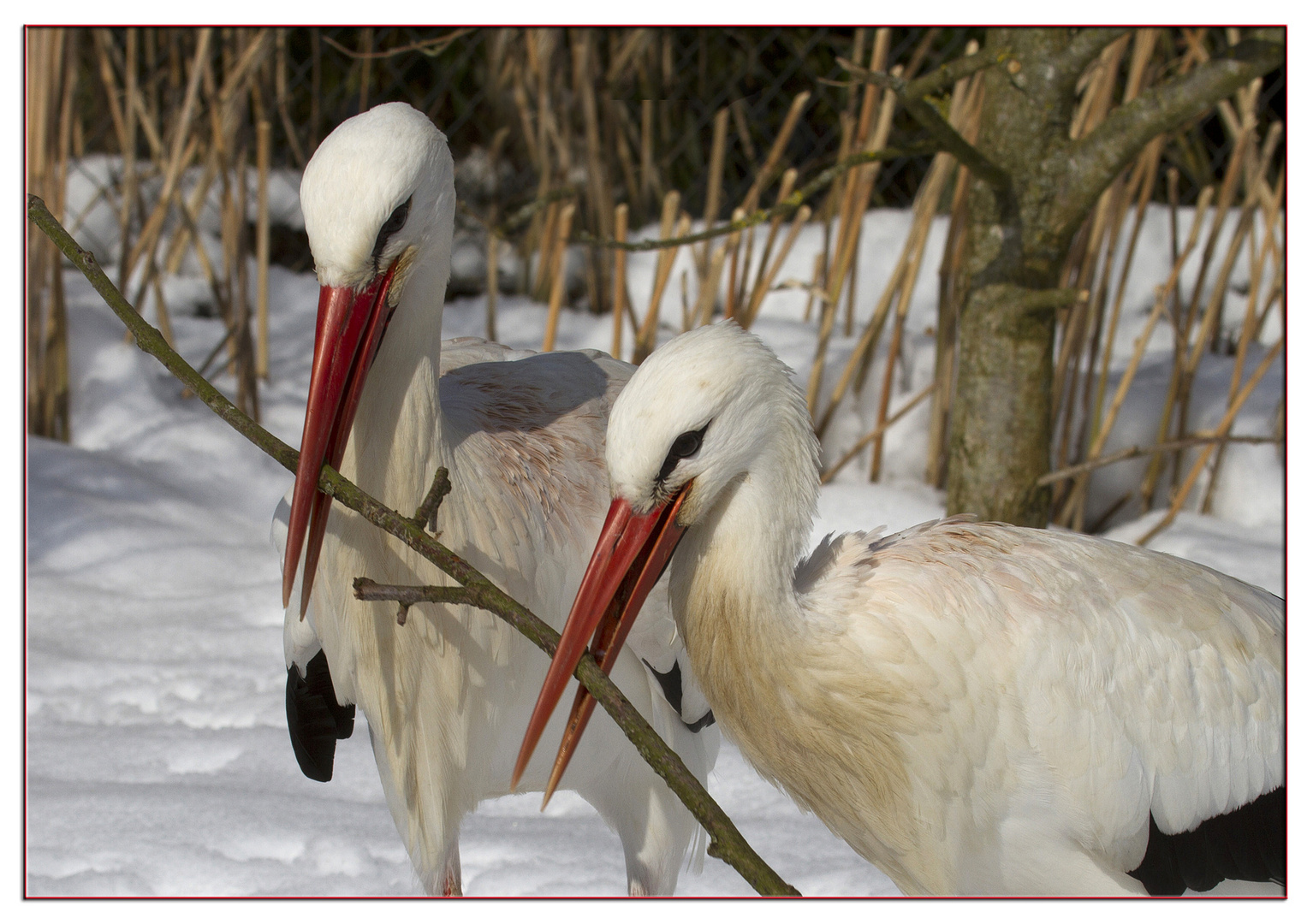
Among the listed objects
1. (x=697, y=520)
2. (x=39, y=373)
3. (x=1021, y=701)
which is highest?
(x=697, y=520)

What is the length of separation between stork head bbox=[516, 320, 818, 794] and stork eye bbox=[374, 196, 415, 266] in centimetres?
33

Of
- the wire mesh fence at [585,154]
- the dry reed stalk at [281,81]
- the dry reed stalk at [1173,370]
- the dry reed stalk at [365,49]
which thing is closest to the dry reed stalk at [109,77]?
the wire mesh fence at [585,154]

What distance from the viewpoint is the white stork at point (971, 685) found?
139 centimetres

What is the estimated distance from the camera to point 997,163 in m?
2.44

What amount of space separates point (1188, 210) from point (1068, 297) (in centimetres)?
293

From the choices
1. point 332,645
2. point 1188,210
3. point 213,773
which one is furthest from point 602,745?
point 1188,210

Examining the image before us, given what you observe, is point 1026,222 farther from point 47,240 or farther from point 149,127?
point 149,127

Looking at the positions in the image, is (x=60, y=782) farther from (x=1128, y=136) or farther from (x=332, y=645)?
(x=1128, y=136)

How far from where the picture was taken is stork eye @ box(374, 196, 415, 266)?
1307mm

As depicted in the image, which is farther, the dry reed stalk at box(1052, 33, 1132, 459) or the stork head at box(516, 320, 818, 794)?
the dry reed stalk at box(1052, 33, 1132, 459)

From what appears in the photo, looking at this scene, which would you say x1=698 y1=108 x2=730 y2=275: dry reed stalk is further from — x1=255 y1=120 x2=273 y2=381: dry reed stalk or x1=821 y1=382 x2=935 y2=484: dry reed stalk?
x1=255 y1=120 x2=273 y2=381: dry reed stalk

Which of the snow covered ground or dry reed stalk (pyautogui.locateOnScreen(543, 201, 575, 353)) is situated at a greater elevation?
dry reed stalk (pyautogui.locateOnScreen(543, 201, 575, 353))

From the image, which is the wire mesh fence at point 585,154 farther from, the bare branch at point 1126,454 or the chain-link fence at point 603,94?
the bare branch at point 1126,454

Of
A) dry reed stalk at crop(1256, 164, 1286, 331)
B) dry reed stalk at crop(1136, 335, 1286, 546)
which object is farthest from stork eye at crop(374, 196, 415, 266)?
dry reed stalk at crop(1256, 164, 1286, 331)
